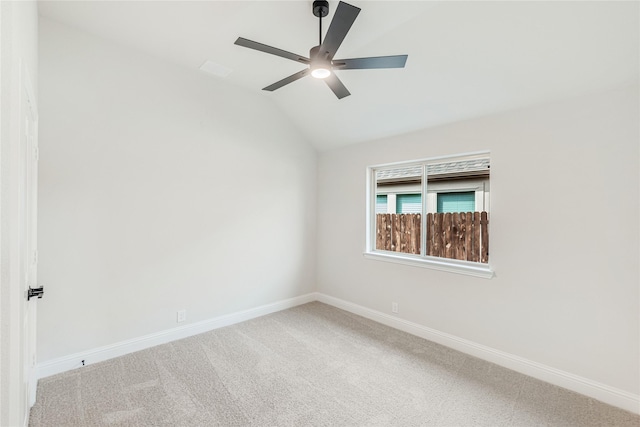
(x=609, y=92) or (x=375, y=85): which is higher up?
(x=375, y=85)

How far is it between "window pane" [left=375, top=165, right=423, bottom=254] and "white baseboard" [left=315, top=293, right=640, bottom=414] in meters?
0.90

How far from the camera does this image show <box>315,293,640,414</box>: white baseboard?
7.13ft

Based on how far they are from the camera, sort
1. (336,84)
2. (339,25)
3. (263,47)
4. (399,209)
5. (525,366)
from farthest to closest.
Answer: (399,209)
(525,366)
(336,84)
(263,47)
(339,25)

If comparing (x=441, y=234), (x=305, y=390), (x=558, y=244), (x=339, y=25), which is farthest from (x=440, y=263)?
(x=339, y=25)

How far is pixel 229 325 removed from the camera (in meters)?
3.58

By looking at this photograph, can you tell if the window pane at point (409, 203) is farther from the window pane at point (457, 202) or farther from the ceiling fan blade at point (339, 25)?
the ceiling fan blade at point (339, 25)

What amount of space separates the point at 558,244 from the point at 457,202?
102 centimetres

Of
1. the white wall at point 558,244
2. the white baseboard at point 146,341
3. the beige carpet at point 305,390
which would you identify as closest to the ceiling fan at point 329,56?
the white wall at point 558,244

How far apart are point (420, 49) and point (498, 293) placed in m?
2.34

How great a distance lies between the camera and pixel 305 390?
2348 mm

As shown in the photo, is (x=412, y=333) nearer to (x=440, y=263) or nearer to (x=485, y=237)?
(x=440, y=263)

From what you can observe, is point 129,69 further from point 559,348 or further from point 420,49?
point 559,348

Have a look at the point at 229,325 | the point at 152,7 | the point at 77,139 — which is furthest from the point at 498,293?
the point at 77,139

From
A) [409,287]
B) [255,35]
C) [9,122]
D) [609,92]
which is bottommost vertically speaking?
[409,287]
